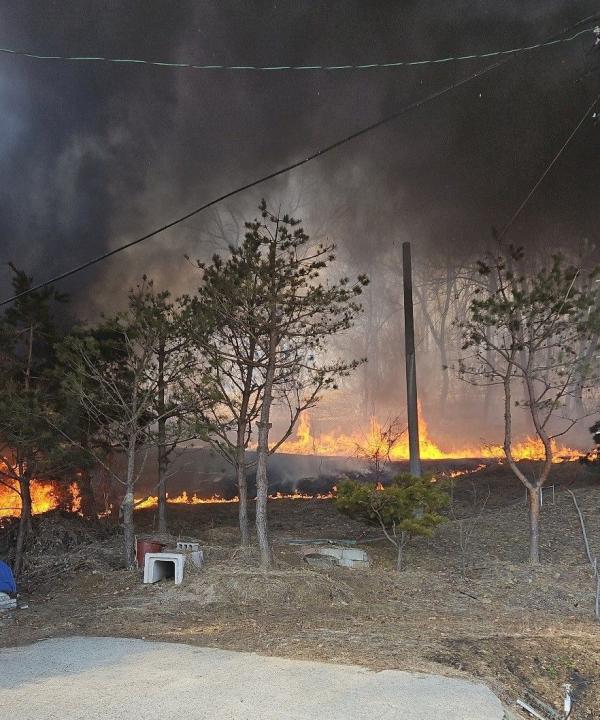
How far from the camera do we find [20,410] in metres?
15.8

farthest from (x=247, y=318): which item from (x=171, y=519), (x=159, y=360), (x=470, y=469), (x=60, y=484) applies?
(x=470, y=469)

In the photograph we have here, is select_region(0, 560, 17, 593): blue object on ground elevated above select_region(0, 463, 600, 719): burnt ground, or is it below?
above

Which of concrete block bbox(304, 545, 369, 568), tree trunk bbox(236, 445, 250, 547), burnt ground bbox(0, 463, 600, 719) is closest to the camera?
burnt ground bbox(0, 463, 600, 719)

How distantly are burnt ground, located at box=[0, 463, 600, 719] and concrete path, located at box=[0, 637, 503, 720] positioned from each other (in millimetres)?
605

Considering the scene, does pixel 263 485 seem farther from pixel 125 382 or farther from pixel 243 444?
pixel 125 382

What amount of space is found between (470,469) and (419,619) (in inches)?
931

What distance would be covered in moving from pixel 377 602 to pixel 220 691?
6.36m

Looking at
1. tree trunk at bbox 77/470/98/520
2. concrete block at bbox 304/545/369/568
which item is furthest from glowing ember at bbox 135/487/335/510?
concrete block at bbox 304/545/369/568

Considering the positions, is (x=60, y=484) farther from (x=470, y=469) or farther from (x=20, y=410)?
(x=470, y=469)

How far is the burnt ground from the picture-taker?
7352mm

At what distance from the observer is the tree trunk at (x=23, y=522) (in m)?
17.7

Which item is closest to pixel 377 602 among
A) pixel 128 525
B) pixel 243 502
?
pixel 243 502

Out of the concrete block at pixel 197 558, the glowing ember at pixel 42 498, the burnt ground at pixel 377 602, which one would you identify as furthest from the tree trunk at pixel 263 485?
the glowing ember at pixel 42 498

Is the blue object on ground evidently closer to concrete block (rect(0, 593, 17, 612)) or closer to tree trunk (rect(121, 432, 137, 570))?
concrete block (rect(0, 593, 17, 612))
